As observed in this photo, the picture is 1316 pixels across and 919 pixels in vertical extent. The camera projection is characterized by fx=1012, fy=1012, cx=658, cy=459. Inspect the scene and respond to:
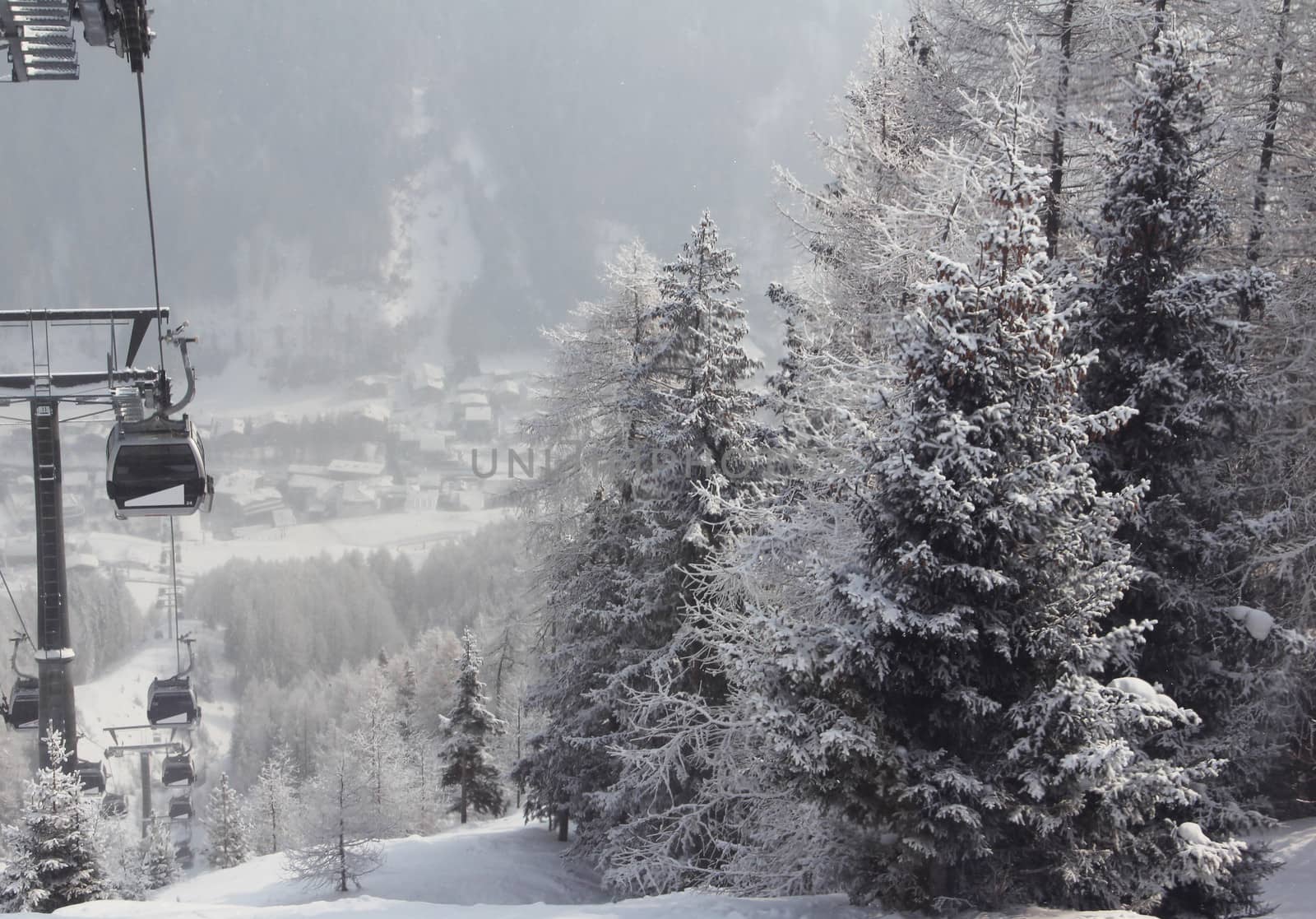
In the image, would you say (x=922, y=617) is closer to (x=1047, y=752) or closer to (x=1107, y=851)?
(x=1047, y=752)

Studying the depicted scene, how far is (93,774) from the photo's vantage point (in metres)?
15.9

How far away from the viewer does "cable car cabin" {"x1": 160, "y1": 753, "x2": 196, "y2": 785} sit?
2614cm

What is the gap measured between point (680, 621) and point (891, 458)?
29.5 feet

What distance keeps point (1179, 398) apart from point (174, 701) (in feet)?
60.8

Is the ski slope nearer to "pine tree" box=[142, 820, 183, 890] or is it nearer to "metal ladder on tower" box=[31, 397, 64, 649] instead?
"metal ladder on tower" box=[31, 397, 64, 649]

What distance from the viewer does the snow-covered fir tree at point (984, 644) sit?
6352 mm

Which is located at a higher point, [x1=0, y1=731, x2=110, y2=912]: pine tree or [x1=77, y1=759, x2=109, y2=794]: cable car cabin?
[x1=77, y1=759, x2=109, y2=794]: cable car cabin

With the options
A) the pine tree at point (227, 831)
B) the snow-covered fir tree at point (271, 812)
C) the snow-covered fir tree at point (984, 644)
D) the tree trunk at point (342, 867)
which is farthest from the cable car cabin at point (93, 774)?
the snow-covered fir tree at point (271, 812)

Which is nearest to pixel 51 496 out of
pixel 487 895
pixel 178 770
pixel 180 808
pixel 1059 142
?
pixel 1059 142

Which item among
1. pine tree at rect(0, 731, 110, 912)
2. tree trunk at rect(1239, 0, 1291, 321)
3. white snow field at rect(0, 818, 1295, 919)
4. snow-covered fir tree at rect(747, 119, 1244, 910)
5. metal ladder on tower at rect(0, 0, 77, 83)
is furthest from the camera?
pine tree at rect(0, 731, 110, 912)

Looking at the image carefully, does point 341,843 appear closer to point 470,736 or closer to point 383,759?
point 470,736

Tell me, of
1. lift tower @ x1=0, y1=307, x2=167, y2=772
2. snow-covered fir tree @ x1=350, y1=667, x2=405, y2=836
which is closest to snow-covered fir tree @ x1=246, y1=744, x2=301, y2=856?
snow-covered fir tree @ x1=350, y1=667, x2=405, y2=836

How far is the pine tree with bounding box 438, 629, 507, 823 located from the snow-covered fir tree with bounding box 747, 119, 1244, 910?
81.4 ft

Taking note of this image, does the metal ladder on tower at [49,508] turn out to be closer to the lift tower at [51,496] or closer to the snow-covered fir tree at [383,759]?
the lift tower at [51,496]
